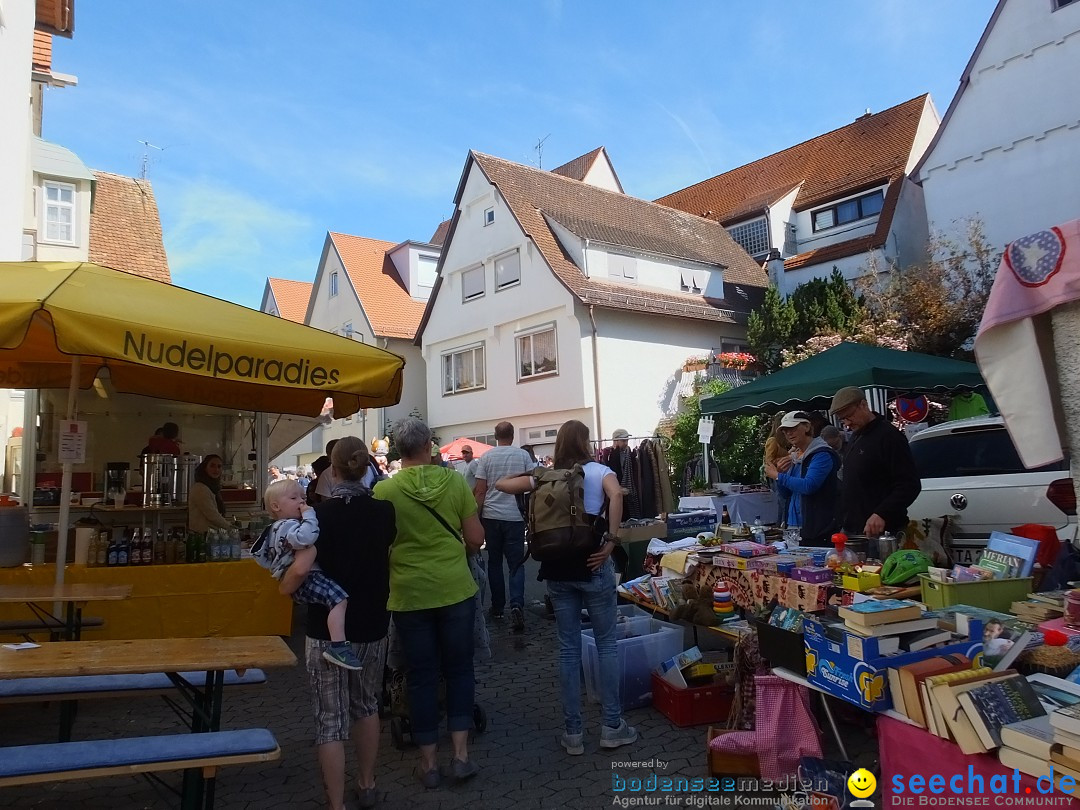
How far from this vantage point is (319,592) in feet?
11.5

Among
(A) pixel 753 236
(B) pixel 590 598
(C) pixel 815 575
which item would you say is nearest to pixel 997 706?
(C) pixel 815 575

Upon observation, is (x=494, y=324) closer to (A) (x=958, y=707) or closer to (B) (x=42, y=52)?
(B) (x=42, y=52)

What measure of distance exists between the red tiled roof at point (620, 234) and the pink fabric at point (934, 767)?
1585cm

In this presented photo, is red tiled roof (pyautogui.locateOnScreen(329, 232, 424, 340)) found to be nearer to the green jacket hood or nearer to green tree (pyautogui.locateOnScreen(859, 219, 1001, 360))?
green tree (pyautogui.locateOnScreen(859, 219, 1001, 360))

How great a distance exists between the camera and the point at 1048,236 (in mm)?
2938

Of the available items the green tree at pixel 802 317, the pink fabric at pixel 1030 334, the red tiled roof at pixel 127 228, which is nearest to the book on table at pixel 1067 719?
the pink fabric at pixel 1030 334

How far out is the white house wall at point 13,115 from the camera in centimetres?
1106

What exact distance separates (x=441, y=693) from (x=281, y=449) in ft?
26.6

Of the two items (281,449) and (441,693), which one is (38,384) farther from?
(281,449)

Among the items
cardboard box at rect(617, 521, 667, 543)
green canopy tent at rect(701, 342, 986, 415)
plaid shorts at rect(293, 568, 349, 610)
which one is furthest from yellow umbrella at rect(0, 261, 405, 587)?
green canopy tent at rect(701, 342, 986, 415)

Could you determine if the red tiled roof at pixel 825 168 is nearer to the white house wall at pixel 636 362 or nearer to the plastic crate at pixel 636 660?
the white house wall at pixel 636 362

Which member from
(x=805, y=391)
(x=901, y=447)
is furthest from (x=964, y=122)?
(x=901, y=447)

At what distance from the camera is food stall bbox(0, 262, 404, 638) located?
167 inches

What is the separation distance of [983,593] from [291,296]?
3556cm
